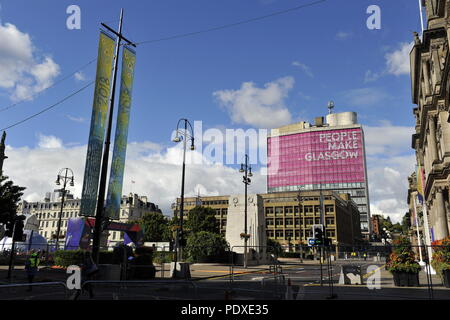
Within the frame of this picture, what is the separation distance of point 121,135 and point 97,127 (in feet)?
5.98

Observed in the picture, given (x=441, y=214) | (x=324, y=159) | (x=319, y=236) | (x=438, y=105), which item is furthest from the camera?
(x=324, y=159)

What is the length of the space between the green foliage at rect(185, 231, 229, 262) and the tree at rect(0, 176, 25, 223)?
64.9 ft

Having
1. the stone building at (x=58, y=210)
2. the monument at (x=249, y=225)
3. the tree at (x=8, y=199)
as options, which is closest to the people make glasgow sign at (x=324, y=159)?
the stone building at (x=58, y=210)

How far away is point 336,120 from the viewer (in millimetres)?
165375

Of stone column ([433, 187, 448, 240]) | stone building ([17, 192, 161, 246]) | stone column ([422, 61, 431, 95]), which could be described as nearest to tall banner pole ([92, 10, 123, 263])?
stone column ([433, 187, 448, 240])

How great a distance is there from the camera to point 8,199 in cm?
3303

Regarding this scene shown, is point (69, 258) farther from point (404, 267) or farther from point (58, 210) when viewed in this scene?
point (58, 210)

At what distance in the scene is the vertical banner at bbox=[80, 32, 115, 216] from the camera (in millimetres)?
16234

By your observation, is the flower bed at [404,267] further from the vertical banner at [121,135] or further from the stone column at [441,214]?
the stone column at [441,214]

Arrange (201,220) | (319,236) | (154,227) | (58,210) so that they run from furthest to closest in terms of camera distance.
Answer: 1. (58,210)
2. (154,227)
3. (201,220)
4. (319,236)

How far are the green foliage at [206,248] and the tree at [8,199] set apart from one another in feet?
64.9

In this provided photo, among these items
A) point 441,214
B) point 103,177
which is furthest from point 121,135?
point 441,214

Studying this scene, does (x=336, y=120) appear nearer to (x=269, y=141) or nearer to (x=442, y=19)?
(x=269, y=141)

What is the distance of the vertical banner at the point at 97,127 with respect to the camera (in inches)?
639
